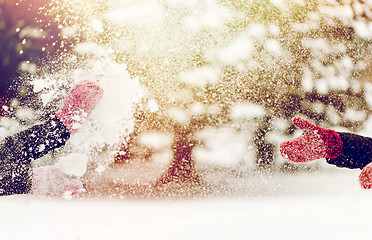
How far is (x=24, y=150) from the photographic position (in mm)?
642

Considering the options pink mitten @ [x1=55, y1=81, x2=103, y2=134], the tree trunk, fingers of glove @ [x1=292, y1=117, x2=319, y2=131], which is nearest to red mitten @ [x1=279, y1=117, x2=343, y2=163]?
fingers of glove @ [x1=292, y1=117, x2=319, y2=131]

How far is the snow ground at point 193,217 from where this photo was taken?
2.19 ft

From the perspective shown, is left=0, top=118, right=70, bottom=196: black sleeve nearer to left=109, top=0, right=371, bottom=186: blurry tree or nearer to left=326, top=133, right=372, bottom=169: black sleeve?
left=109, top=0, right=371, bottom=186: blurry tree

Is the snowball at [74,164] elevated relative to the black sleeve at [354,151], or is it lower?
lower

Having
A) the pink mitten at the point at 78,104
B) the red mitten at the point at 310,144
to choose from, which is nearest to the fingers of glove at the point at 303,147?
the red mitten at the point at 310,144

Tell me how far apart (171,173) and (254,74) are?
0.23 metres

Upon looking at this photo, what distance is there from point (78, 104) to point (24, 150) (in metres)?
0.13

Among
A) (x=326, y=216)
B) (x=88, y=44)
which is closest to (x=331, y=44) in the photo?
(x=326, y=216)

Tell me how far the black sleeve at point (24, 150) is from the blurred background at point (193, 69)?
45 mm

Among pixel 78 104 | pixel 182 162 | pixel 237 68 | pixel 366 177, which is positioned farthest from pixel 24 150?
pixel 366 177

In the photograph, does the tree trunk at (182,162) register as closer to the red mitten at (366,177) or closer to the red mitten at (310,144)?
the red mitten at (310,144)

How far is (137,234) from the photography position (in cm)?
67

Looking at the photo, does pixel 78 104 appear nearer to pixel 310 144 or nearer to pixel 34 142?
pixel 34 142

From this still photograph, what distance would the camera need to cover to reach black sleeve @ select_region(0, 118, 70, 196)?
629 mm
